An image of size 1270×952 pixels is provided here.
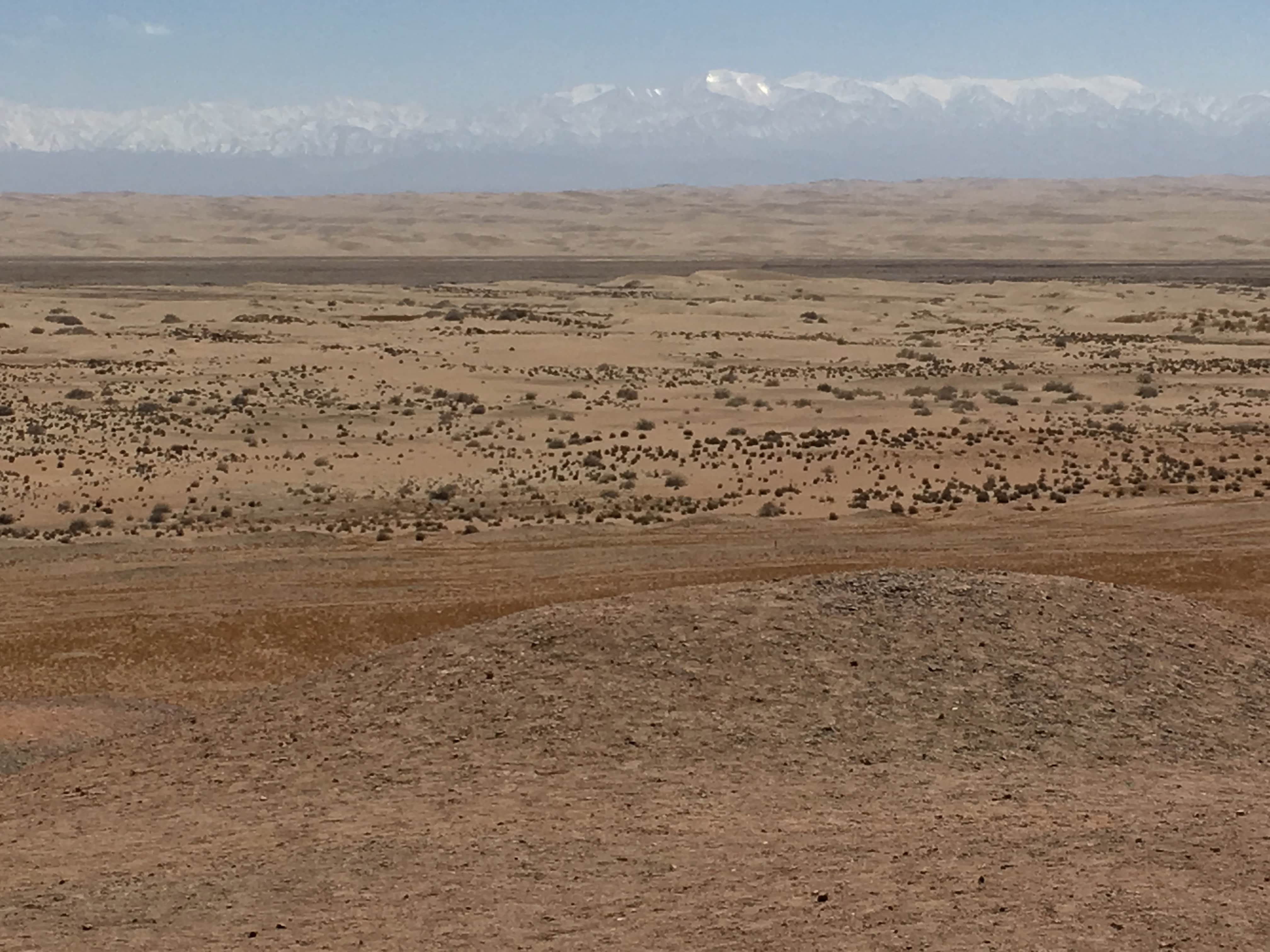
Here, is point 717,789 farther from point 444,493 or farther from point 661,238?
point 661,238

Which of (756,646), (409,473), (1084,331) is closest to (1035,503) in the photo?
(409,473)

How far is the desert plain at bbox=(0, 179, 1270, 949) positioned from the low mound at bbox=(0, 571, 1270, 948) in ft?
0.13

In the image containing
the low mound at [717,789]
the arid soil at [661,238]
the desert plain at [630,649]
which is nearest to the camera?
the low mound at [717,789]

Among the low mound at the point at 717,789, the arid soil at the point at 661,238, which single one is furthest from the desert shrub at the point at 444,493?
the arid soil at the point at 661,238

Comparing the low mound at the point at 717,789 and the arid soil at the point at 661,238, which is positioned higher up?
the arid soil at the point at 661,238

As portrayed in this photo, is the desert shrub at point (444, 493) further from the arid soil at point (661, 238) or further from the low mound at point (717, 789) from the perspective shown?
the arid soil at point (661, 238)

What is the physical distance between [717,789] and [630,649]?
2.10 metres

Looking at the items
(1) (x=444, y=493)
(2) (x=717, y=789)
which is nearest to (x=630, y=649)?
(2) (x=717, y=789)

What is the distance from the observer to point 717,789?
10.3 m

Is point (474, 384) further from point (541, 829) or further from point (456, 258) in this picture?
point (456, 258)

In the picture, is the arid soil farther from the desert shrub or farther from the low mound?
the low mound

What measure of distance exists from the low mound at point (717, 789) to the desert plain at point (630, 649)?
4cm

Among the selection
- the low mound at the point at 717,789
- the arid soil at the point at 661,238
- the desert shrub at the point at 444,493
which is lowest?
the desert shrub at the point at 444,493

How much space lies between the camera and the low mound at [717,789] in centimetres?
813
